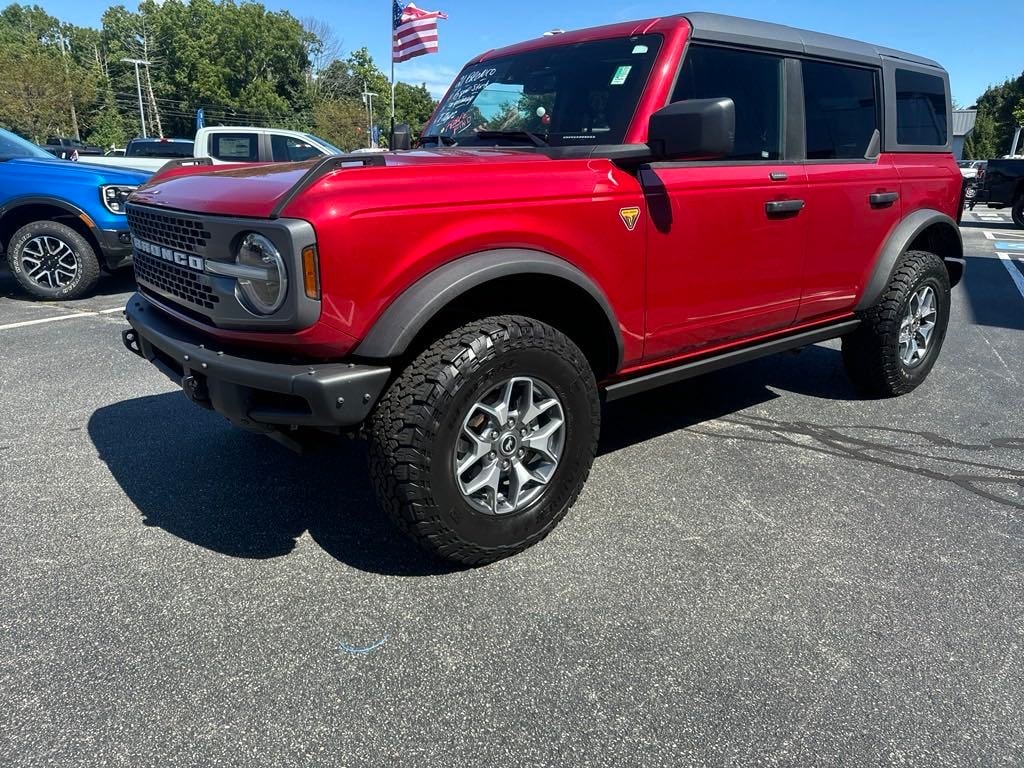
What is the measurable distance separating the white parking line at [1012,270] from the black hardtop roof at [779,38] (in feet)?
19.8

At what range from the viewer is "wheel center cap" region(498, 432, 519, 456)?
262 cm

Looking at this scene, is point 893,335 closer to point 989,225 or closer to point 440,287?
point 440,287

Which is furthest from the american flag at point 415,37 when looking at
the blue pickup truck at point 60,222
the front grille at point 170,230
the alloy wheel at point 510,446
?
the alloy wheel at point 510,446

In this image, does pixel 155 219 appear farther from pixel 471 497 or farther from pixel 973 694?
pixel 973 694

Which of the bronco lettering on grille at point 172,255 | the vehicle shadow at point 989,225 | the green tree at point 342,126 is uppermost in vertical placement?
the green tree at point 342,126

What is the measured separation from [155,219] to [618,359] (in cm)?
187

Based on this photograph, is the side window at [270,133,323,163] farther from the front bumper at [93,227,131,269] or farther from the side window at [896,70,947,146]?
the side window at [896,70,947,146]

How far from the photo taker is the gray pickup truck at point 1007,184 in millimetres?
17219

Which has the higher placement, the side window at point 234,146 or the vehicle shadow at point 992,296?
the side window at point 234,146

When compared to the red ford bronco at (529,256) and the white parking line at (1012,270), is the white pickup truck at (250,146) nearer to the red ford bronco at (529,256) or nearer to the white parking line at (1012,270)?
the red ford bronco at (529,256)

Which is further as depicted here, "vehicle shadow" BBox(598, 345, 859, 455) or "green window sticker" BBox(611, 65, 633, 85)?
"vehicle shadow" BBox(598, 345, 859, 455)

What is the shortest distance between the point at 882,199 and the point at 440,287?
286 centimetres

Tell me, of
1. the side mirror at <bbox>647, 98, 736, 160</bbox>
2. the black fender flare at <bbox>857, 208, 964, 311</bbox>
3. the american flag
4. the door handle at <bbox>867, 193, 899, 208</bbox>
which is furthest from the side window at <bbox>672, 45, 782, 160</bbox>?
the american flag

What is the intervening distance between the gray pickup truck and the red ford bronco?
16583 mm
